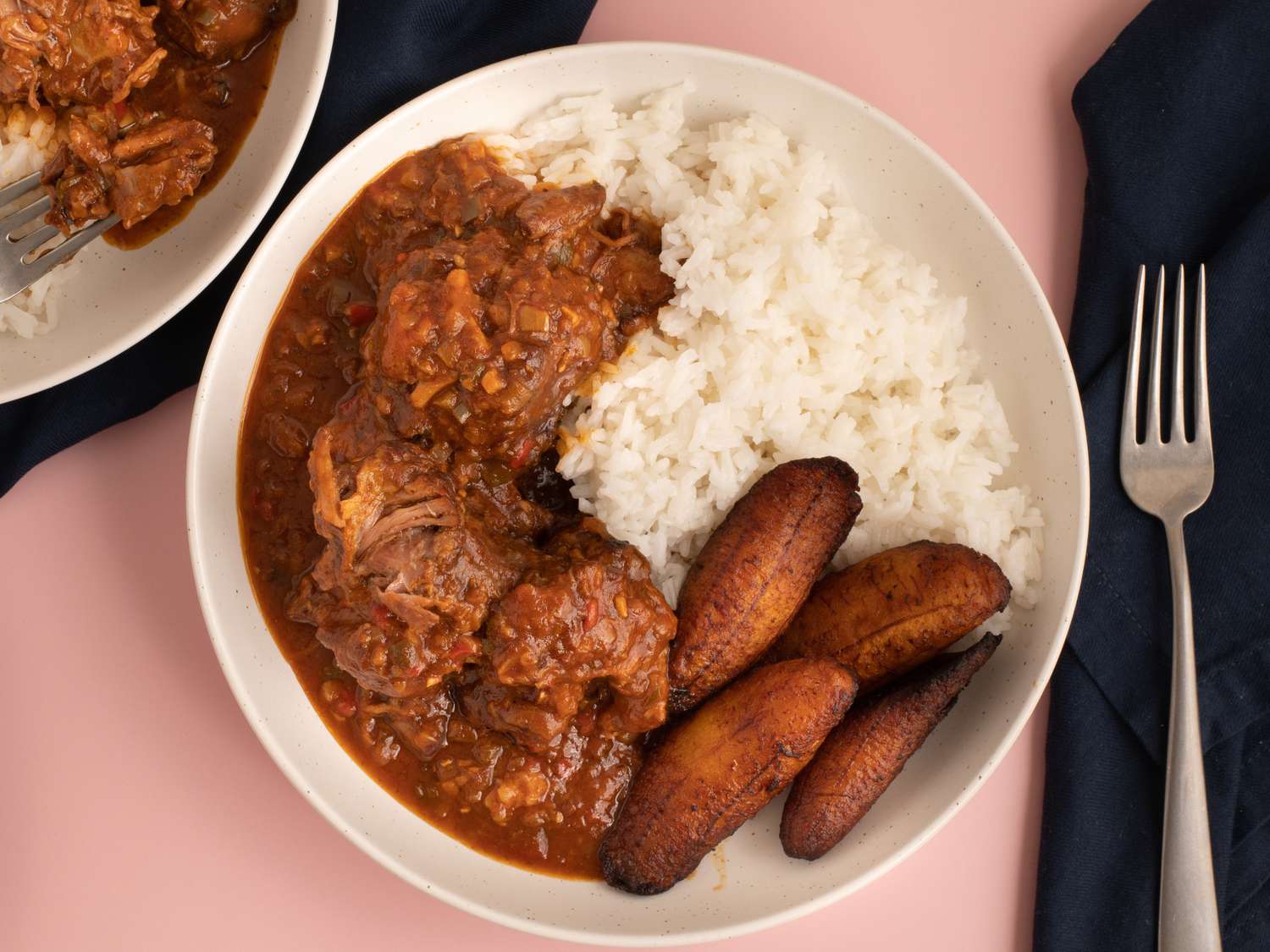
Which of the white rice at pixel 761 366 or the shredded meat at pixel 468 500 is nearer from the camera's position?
the shredded meat at pixel 468 500

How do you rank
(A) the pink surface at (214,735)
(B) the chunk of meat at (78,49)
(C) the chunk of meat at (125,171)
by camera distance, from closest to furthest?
(B) the chunk of meat at (78,49) → (C) the chunk of meat at (125,171) → (A) the pink surface at (214,735)

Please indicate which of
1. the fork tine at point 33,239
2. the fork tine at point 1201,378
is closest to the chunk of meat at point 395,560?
the fork tine at point 33,239

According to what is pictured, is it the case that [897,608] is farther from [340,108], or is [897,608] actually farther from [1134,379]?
[340,108]

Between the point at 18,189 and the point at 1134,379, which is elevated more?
the point at 18,189

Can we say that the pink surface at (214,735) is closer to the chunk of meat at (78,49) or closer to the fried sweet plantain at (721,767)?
the fried sweet plantain at (721,767)

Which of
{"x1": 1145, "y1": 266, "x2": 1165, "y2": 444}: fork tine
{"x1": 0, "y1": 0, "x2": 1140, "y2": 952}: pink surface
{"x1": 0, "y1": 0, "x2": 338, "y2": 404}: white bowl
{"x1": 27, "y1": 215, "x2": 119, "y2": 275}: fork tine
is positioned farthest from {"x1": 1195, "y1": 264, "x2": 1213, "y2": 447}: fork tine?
{"x1": 27, "y1": 215, "x2": 119, "y2": 275}: fork tine

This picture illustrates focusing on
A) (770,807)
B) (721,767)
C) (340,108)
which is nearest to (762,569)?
(721,767)
